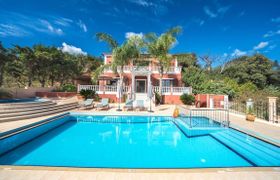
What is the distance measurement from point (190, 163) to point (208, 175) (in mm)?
2144

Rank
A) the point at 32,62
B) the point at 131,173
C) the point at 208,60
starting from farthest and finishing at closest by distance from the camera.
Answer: the point at 208,60 < the point at 32,62 < the point at 131,173

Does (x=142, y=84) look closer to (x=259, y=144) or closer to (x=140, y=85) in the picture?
(x=140, y=85)

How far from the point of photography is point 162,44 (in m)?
20.2

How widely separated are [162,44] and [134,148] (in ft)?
49.6

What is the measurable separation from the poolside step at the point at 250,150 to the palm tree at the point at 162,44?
13103 mm

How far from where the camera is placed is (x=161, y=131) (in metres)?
11.1

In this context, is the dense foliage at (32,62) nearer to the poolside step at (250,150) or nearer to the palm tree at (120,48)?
the palm tree at (120,48)

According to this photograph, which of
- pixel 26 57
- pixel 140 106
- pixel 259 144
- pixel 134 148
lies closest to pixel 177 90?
pixel 140 106

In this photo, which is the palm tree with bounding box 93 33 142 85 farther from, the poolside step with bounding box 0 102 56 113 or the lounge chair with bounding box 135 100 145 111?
the poolside step with bounding box 0 102 56 113

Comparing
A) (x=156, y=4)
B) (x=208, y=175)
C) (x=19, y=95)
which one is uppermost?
(x=156, y=4)

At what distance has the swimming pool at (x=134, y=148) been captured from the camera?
6.16 metres

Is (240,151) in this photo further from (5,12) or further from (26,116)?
(5,12)

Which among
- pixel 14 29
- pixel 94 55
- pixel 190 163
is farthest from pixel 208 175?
pixel 94 55

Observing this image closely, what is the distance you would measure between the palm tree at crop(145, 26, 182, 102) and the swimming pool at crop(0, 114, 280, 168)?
1125 cm
